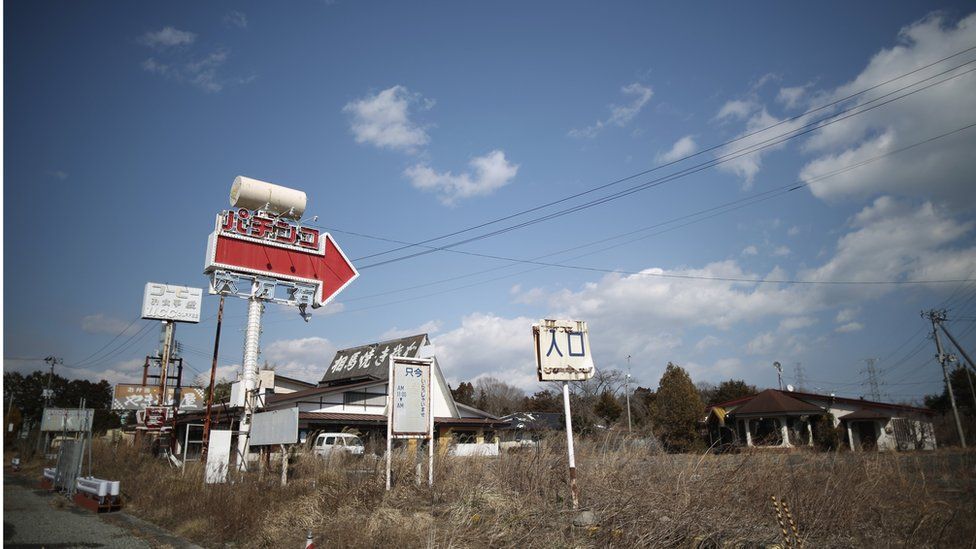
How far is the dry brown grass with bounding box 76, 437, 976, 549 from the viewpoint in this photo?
6.93 metres

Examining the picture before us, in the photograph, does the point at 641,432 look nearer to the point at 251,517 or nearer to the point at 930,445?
the point at 251,517

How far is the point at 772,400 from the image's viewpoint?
96.0 ft

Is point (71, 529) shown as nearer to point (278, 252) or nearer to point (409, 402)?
point (409, 402)

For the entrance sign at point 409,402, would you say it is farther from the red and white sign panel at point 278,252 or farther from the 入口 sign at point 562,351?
the red and white sign panel at point 278,252

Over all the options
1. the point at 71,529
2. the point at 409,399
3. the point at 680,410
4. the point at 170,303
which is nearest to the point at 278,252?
the point at 71,529

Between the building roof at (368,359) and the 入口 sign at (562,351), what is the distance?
757 inches

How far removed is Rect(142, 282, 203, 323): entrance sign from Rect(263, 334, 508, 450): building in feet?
48.5

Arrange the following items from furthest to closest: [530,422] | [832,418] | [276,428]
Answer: [530,422]
[832,418]
[276,428]

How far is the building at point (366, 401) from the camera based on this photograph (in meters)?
24.1

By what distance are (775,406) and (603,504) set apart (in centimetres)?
2522

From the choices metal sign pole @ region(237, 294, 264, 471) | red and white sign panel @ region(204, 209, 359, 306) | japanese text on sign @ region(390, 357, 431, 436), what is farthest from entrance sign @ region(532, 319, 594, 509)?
red and white sign panel @ region(204, 209, 359, 306)

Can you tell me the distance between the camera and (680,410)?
29.2 meters

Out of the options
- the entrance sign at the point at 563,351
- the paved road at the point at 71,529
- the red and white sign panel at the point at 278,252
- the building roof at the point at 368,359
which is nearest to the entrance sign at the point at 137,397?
the building roof at the point at 368,359

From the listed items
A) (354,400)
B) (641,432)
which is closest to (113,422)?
(354,400)
